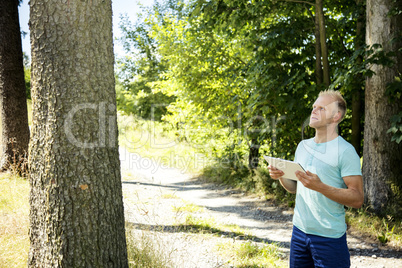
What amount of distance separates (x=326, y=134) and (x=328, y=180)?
34 cm

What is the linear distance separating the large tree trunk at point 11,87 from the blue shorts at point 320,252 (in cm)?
673

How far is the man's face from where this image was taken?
2395mm

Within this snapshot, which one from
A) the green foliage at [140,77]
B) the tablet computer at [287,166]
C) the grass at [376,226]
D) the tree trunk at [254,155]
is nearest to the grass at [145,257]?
the tablet computer at [287,166]

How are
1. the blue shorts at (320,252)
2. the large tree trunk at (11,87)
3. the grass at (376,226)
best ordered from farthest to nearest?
the large tree trunk at (11,87) < the grass at (376,226) < the blue shorts at (320,252)

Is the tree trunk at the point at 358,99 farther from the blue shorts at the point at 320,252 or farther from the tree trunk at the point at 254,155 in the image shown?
the blue shorts at the point at 320,252

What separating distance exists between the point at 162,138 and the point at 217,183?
8248 millimetres

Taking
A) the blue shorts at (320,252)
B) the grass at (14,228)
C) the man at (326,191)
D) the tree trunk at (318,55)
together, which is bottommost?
the grass at (14,228)

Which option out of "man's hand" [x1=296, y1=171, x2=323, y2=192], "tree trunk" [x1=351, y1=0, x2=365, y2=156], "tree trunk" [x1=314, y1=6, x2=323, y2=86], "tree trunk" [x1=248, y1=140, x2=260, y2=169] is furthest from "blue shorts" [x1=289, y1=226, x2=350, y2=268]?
"tree trunk" [x1=248, y1=140, x2=260, y2=169]

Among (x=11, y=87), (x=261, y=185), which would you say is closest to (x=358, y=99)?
(x=261, y=185)

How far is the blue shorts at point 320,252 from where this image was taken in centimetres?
229

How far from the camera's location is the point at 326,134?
7.94 ft

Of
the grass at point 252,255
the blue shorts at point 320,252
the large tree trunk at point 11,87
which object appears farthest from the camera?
the large tree trunk at point 11,87

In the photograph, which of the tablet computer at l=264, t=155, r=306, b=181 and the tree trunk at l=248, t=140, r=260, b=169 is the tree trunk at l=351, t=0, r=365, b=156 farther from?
the tablet computer at l=264, t=155, r=306, b=181

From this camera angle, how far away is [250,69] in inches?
272
